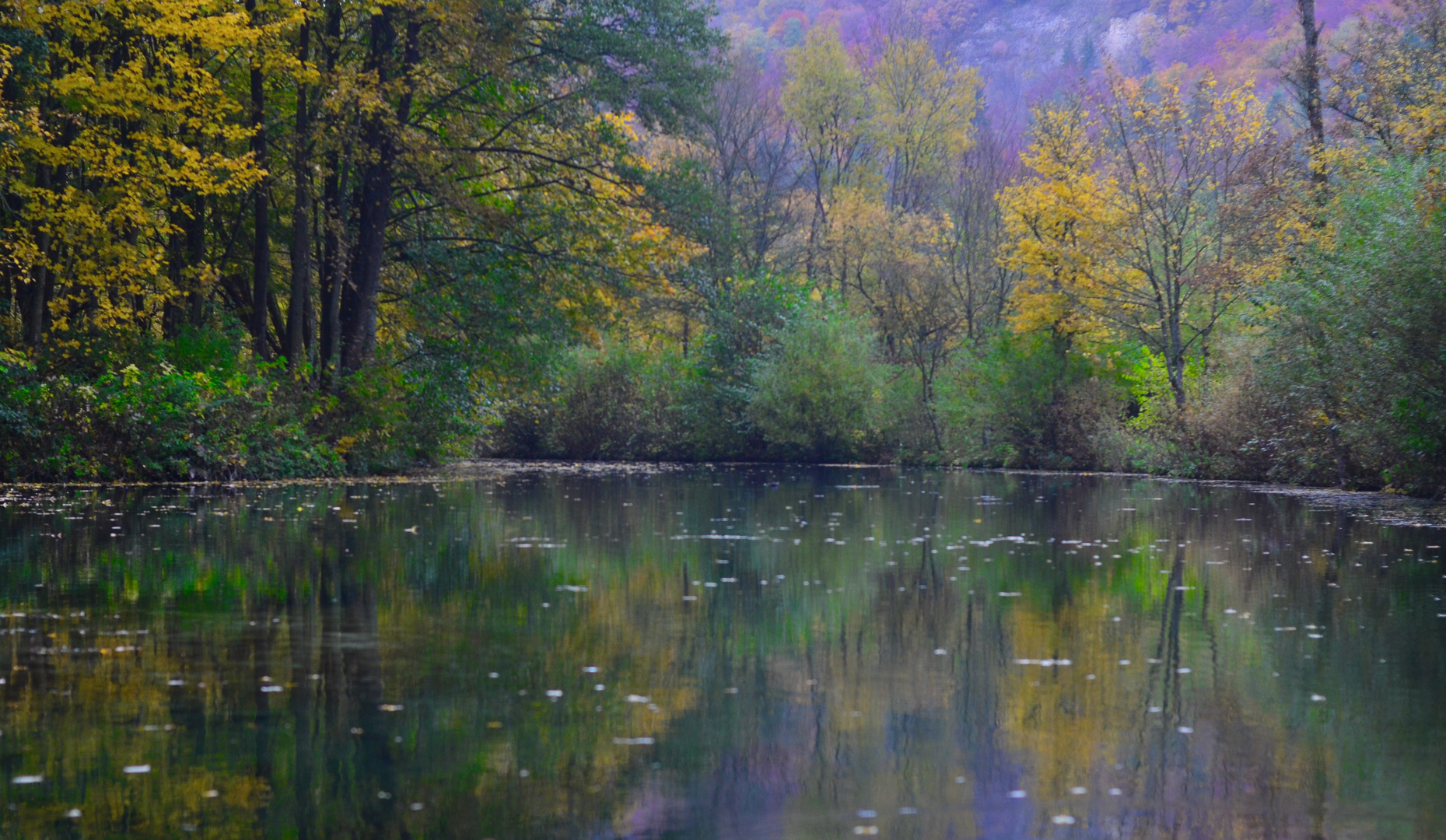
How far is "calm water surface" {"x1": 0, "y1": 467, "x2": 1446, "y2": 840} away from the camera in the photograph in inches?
154

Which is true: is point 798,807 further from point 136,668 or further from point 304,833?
point 136,668

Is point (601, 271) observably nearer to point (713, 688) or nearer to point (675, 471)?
point (675, 471)

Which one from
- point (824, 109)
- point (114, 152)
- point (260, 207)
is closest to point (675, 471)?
point (260, 207)

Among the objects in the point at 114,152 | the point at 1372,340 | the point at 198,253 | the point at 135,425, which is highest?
the point at 114,152

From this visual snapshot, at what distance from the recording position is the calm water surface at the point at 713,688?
12.8 ft

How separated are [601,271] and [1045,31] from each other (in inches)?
2281

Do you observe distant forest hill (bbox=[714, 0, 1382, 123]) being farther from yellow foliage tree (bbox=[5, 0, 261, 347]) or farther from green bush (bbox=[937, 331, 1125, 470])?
yellow foliage tree (bbox=[5, 0, 261, 347])

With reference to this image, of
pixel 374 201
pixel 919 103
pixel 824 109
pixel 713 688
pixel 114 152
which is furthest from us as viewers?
Result: pixel 919 103

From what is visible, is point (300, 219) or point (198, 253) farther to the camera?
point (300, 219)

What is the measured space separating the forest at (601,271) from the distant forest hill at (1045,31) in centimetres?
1972

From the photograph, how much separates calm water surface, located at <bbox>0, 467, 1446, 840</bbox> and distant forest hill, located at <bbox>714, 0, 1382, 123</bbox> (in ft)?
140

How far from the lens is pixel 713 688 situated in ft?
18.4

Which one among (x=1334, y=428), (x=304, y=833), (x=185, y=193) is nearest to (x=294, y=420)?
(x=185, y=193)

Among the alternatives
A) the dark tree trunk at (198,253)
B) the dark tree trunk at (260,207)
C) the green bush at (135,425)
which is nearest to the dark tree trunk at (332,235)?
the dark tree trunk at (260,207)
